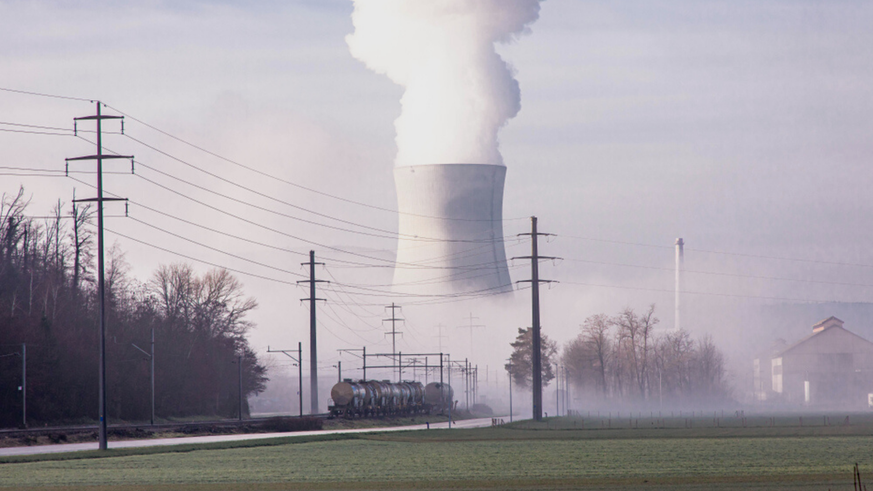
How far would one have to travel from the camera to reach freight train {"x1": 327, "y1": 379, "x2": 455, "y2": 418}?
59.8 metres

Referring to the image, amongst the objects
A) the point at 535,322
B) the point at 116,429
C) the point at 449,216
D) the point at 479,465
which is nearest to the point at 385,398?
the point at 449,216

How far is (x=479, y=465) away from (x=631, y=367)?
3023 inches

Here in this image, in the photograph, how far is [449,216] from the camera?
71438 mm

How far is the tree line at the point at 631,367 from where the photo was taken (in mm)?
97875

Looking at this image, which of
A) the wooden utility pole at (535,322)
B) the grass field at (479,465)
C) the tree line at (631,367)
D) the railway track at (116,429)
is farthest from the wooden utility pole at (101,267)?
the tree line at (631,367)

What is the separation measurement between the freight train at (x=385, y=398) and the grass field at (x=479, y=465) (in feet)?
59.7

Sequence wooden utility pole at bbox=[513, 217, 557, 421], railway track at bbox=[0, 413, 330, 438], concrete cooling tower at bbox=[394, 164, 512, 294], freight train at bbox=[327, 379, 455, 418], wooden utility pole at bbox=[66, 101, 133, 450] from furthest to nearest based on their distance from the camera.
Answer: concrete cooling tower at bbox=[394, 164, 512, 294], freight train at bbox=[327, 379, 455, 418], wooden utility pole at bbox=[513, 217, 557, 421], railway track at bbox=[0, 413, 330, 438], wooden utility pole at bbox=[66, 101, 133, 450]

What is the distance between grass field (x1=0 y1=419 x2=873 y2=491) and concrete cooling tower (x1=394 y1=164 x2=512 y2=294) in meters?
35.9

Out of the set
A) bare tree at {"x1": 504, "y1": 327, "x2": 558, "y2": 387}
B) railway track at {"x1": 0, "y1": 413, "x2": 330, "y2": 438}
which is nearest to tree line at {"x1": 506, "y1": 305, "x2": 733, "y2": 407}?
bare tree at {"x1": 504, "y1": 327, "x2": 558, "y2": 387}

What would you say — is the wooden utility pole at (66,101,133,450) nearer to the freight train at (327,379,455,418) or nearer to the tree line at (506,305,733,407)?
the freight train at (327,379,455,418)

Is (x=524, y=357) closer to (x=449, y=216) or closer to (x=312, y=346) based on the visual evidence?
(x=449, y=216)

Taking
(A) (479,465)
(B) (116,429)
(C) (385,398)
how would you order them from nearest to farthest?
(A) (479,465) < (B) (116,429) < (C) (385,398)

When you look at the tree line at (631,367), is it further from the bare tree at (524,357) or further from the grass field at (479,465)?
the grass field at (479,465)

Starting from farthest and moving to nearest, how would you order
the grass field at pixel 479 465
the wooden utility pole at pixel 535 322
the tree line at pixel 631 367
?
the tree line at pixel 631 367 < the wooden utility pole at pixel 535 322 < the grass field at pixel 479 465
